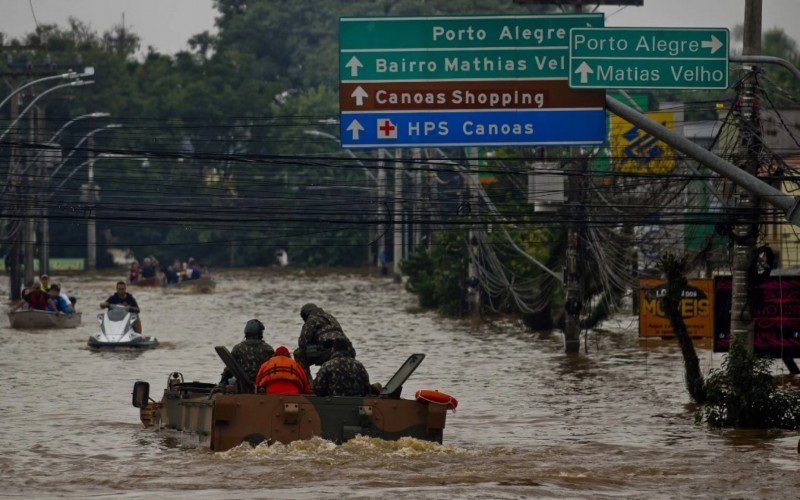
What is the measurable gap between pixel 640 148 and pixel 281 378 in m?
20.2

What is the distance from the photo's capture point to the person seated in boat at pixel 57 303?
4209 cm

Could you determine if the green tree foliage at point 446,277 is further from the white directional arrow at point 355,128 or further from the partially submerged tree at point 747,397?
the white directional arrow at point 355,128

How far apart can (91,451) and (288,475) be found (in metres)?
4.66

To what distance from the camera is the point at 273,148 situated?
89062mm

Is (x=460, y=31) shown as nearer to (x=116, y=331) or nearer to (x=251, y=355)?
(x=251, y=355)

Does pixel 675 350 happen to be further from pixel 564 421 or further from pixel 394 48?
pixel 394 48

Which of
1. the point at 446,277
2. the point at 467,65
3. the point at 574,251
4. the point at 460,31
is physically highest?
the point at 460,31

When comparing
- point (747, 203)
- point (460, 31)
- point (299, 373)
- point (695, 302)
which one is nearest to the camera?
point (460, 31)

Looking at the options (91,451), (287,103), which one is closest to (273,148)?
(287,103)

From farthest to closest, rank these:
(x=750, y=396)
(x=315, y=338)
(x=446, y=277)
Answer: (x=446, y=277) → (x=750, y=396) → (x=315, y=338)

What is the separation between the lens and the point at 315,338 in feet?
70.1

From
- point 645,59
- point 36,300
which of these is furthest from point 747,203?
point 36,300

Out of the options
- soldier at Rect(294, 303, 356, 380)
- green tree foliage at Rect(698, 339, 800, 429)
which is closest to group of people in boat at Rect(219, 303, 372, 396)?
soldier at Rect(294, 303, 356, 380)

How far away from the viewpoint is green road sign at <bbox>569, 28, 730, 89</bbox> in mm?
17906
